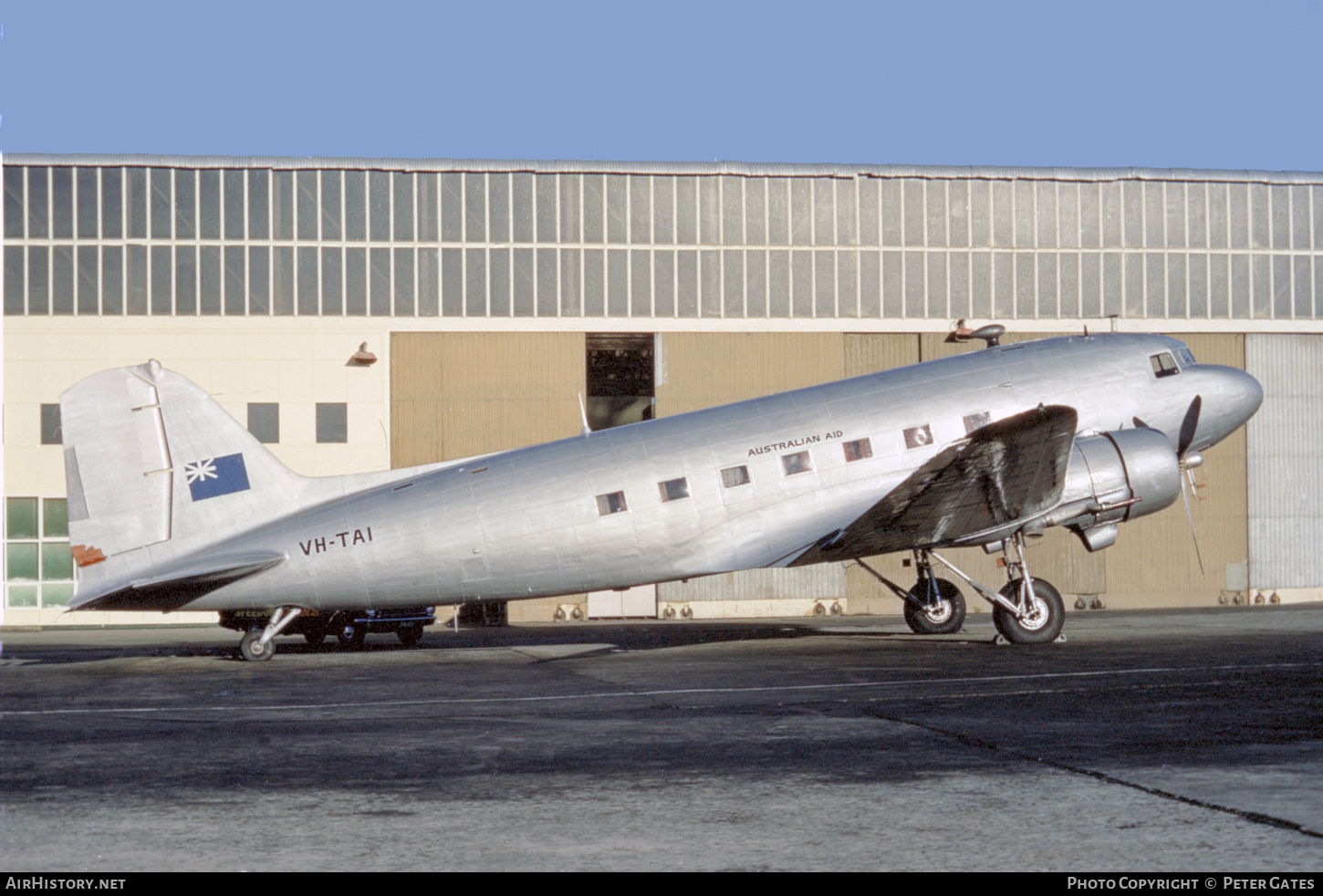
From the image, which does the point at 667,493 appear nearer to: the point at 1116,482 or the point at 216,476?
the point at 216,476

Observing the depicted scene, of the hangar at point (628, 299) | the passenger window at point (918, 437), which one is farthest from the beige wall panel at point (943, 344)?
the passenger window at point (918, 437)

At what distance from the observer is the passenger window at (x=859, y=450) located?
23.0 m

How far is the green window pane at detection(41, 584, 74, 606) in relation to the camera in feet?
132

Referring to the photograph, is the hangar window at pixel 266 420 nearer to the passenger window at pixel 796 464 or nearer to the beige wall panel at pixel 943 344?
the beige wall panel at pixel 943 344

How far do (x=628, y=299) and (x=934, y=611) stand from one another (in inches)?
734

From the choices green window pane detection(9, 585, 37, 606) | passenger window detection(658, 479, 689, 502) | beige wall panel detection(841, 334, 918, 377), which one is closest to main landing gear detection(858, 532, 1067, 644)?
passenger window detection(658, 479, 689, 502)

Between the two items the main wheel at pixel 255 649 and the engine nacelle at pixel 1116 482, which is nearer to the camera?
the engine nacelle at pixel 1116 482

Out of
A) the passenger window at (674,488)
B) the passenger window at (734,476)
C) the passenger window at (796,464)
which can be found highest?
the passenger window at (796,464)

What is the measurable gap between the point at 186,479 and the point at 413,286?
20415mm

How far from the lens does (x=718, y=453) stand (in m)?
22.5

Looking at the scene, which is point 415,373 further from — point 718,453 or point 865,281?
point 718,453

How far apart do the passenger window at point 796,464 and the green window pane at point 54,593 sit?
92.3 feet

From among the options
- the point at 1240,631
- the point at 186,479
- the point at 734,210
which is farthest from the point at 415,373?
the point at 1240,631

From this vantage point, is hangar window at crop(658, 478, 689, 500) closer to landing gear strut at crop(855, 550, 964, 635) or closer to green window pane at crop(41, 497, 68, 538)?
landing gear strut at crop(855, 550, 964, 635)
